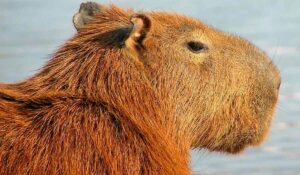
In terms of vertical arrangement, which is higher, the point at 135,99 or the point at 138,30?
the point at 138,30

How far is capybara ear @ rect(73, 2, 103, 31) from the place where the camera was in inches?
277

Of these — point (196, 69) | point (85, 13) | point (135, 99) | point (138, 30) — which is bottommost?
point (135, 99)

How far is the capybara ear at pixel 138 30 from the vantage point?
6488 millimetres

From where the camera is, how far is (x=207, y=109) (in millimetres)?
6773

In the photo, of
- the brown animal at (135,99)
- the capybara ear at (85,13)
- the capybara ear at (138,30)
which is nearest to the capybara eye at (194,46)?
the brown animal at (135,99)

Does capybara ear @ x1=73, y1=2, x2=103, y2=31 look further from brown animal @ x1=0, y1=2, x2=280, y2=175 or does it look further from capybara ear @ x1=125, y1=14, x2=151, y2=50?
capybara ear @ x1=125, y1=14, x2=151, y2=50

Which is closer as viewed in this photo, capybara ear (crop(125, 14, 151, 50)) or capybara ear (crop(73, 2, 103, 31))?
capybara ear (crop(125, 14, 151, 50))

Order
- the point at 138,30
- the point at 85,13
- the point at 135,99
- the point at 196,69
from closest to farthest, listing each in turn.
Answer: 1. the point at 135,99
2. the point at 138,30
3. the point at 196,69
4. the point at 85,13

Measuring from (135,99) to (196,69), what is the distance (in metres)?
0.57

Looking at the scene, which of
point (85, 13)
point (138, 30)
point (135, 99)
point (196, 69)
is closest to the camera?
point (135, 99)

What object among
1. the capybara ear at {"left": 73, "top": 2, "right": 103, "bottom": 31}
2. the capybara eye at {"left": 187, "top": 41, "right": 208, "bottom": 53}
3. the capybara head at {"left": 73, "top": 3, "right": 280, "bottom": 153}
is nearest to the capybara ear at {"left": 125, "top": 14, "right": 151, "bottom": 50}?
the capybara head at {"left": 73, "top": 3, "right": 280, "bottom": 153}

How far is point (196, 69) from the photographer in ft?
22.1

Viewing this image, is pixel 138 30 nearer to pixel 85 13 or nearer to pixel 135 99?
pixel 135 99

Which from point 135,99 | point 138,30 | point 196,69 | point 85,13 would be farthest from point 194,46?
point 85,13
